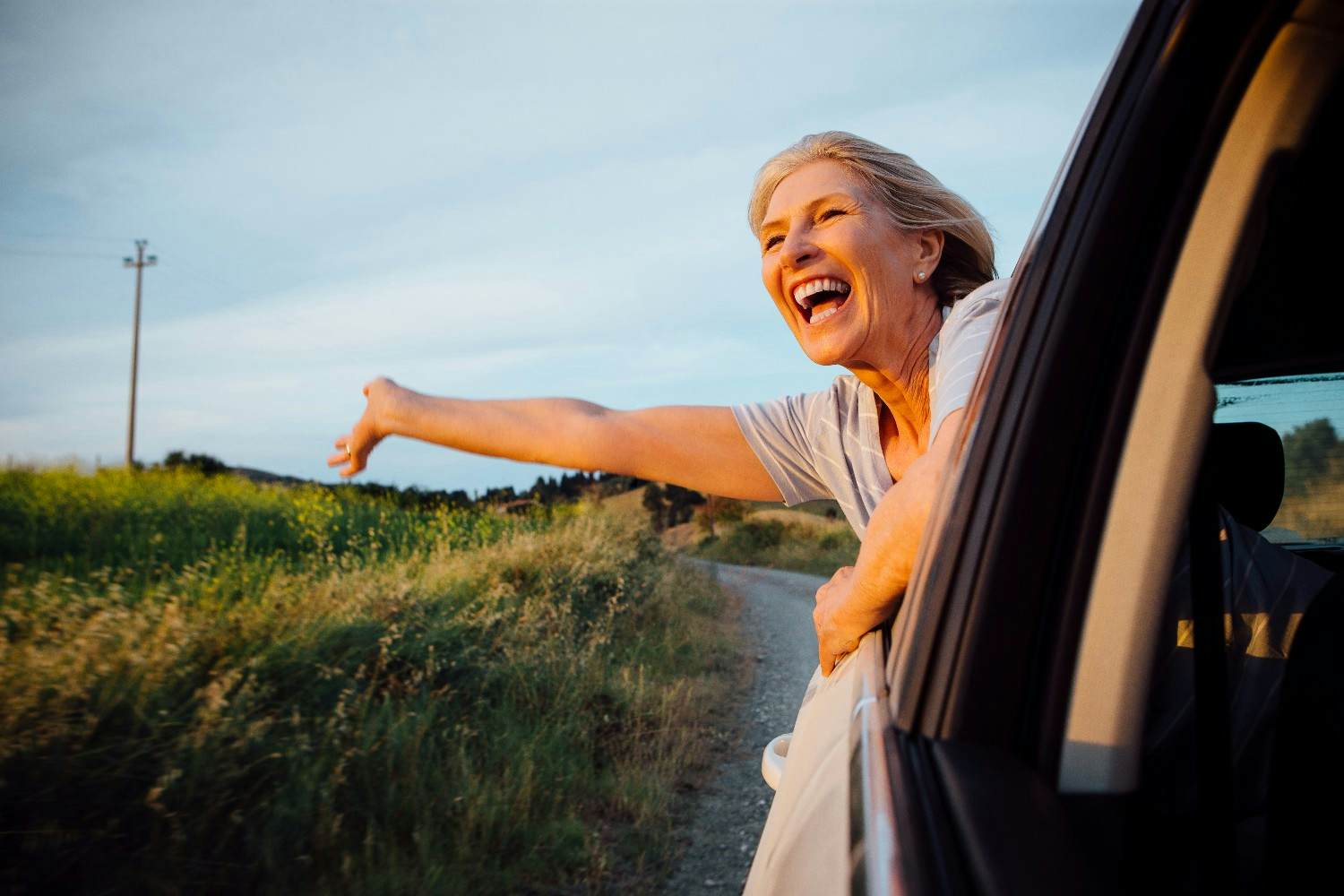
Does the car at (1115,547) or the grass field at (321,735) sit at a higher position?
the car at (1115,547)

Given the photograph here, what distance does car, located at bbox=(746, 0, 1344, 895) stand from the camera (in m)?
0.88

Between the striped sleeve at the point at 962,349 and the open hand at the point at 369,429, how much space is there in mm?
1576

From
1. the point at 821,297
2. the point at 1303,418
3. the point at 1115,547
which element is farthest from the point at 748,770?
the point at 1115,547

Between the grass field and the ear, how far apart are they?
9.62 ft

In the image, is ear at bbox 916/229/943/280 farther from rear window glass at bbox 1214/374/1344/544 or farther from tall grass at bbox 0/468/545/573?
tall grass at bbox 0/468/545/573

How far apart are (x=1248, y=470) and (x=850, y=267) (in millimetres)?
1019

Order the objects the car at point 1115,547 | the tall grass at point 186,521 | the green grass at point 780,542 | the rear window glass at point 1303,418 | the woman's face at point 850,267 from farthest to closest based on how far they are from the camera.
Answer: the green grass at point 780,542
the tall grass at point 186,521
the woman's face at point 850,267
the rear window glass at point 1303,418
the car at point 1115,547

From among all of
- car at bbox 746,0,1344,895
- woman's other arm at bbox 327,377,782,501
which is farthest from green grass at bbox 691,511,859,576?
car at bbox 746,0,1344,895

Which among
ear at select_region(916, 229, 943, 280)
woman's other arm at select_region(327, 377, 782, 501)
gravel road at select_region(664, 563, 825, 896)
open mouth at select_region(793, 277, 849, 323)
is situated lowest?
gravel road at select_region(664, 563, 825, 896)

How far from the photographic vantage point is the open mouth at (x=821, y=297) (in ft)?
7.73

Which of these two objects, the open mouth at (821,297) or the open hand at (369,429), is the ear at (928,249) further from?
the open hand at (369,429)

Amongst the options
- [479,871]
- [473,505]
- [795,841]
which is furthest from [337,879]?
[473,505]

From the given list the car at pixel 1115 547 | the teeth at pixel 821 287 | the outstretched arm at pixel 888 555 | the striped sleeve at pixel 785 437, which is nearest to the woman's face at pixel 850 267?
the teeth at pixel 821 287

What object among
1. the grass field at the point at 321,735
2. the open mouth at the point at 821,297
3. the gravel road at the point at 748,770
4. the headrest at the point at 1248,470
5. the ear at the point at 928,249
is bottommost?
the gravel road at the point at 748,770
